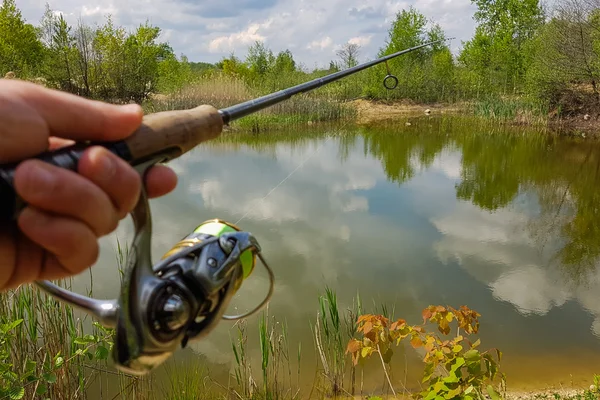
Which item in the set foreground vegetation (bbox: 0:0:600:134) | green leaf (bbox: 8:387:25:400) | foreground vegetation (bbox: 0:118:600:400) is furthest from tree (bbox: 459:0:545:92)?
green leaf (bbox: 8:387:25:400)

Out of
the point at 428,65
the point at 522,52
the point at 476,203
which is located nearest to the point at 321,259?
the point at 476,203

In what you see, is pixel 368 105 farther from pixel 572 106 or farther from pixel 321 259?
pixel 321 259

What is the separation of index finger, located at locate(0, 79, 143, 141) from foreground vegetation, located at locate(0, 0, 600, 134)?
13.3 m

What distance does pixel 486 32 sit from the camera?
24.8 meters

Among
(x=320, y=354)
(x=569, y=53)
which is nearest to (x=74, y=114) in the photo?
(x=320, y=354)

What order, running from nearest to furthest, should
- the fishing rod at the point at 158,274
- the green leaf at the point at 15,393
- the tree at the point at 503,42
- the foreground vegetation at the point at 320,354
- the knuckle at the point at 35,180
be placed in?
the knuckle at the point at 35,180 → the fishing rod at the point at 158,274 → the green leaf at the point at 15,393 → the foreground vegetation at the point at 320,354 → the tree at the point at 503,42

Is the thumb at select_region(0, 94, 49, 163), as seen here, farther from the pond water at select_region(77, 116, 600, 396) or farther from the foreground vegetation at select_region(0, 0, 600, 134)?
the foreground vegetation at select_region(0, 0, 600, 134)

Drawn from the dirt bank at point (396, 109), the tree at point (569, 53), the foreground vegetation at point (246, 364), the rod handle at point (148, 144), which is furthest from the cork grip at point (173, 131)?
the dirt bank at point (396, 109)

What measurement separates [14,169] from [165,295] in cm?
28

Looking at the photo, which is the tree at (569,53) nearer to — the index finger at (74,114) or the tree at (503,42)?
the tree at (503,42)

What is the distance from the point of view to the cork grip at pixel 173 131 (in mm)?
776

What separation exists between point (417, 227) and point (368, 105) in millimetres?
20144

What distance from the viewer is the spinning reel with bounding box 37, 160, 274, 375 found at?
72cm

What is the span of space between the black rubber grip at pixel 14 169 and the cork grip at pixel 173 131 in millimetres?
82
